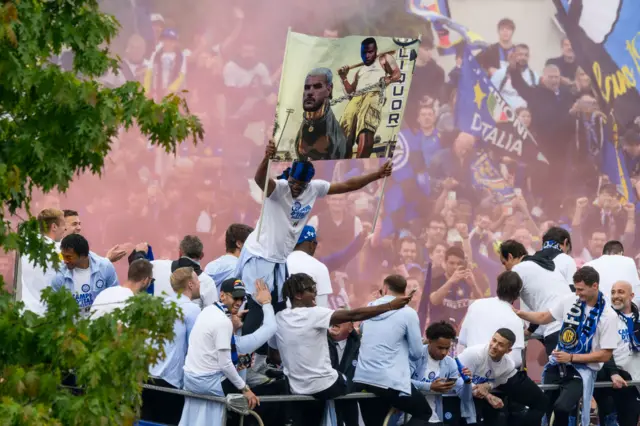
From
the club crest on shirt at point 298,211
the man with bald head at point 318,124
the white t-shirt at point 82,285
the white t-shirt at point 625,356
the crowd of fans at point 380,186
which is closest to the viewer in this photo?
the man with bald head at point 318,124

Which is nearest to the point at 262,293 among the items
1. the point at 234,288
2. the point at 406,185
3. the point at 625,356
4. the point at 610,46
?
the point at 234,288

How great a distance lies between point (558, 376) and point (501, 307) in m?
0.89

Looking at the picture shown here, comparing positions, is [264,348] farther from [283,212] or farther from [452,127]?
[452,127]

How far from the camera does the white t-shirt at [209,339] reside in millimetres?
8852

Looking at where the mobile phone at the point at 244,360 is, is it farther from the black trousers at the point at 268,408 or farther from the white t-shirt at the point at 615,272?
the white t-shirt at the point at 615,272

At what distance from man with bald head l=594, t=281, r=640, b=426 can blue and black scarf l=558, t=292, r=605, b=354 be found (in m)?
0.66

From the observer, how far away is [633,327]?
1105 centimetres

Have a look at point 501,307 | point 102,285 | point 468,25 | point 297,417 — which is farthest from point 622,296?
point 468,25

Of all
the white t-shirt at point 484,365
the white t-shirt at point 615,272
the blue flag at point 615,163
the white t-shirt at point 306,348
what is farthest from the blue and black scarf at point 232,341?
the blue flag at point 615,163

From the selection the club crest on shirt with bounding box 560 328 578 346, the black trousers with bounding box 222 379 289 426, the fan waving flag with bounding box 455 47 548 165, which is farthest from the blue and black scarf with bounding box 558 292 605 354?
the fan waving flag with bounding box 455 47 548 165

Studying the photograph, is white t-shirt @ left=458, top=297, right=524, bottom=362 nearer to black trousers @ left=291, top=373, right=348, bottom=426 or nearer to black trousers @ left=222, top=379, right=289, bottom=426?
black trousers @ left=291, top=373, right=348, bottom=426

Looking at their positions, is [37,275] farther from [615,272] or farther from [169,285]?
[615,272]

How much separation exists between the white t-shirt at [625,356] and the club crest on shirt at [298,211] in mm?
3113

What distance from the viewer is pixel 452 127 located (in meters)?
17.5
